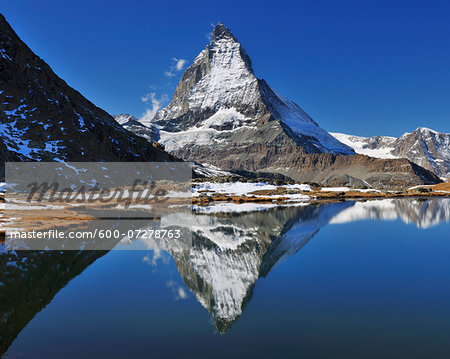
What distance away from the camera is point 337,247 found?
35.2 metres

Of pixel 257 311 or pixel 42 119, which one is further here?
pixel 42 119

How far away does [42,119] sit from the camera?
13125 cm

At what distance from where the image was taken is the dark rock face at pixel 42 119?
11950 cm

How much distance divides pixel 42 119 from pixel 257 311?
13457 centimetres

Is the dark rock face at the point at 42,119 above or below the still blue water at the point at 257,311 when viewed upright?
above

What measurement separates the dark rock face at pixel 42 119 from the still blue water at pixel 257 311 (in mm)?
101195

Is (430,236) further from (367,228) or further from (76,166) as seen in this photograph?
(76,166)

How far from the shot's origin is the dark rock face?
119500 millimetres

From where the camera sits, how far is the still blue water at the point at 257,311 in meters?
13.4

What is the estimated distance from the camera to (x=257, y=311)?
17.3 metres

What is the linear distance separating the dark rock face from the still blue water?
332ft

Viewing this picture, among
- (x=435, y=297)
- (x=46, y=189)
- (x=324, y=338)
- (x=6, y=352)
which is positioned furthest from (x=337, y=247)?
(x=46, y=189)

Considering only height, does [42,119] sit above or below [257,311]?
above

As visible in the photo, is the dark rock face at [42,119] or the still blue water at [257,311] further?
the dark rock face at [42,119]
